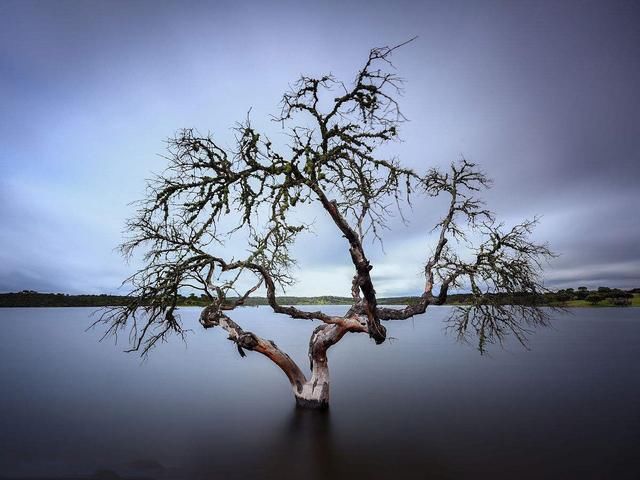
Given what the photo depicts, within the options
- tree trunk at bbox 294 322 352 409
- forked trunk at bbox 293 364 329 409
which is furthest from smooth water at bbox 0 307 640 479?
tree trunk at bbox 294 322 352 409

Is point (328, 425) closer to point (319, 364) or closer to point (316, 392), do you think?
point (316, 392)

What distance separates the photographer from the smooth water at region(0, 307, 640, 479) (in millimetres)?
8398

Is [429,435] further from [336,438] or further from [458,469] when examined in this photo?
[336,438]

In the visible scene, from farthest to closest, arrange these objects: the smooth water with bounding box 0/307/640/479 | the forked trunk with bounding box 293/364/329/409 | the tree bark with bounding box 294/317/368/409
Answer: the forked trunk with bounding box 293/364/329/409, the tree bark with bounding box 294/317/368/409, the smooth water with bounding box 0/307/640/479

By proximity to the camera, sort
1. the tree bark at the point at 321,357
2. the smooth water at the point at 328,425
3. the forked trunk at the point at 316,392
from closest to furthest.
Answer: the smooth water at the point at 328,425
the tree bark at the point at 321,357
the forked trunk at the point at 316,392

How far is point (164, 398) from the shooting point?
1584 centimetres

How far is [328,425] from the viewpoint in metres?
10.9

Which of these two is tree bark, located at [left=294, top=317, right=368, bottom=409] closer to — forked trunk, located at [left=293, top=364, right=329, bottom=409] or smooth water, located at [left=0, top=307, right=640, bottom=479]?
forked trunk, located at [left=293, top=364, right=329, bottom=409]

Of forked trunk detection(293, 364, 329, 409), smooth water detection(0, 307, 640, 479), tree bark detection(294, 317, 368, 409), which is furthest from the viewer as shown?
forked trunk detection(293, 364, 329, 409)

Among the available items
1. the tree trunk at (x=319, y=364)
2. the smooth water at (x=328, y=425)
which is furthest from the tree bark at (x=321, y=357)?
the smooth water at (x=328, y=425)

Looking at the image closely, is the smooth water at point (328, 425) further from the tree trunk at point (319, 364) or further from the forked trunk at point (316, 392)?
the tree trunk at point (319, 364)

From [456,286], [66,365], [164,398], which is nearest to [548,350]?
[456,286]

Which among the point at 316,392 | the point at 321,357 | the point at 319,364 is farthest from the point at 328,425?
the point at 321,357

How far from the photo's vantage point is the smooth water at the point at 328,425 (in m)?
8.40
